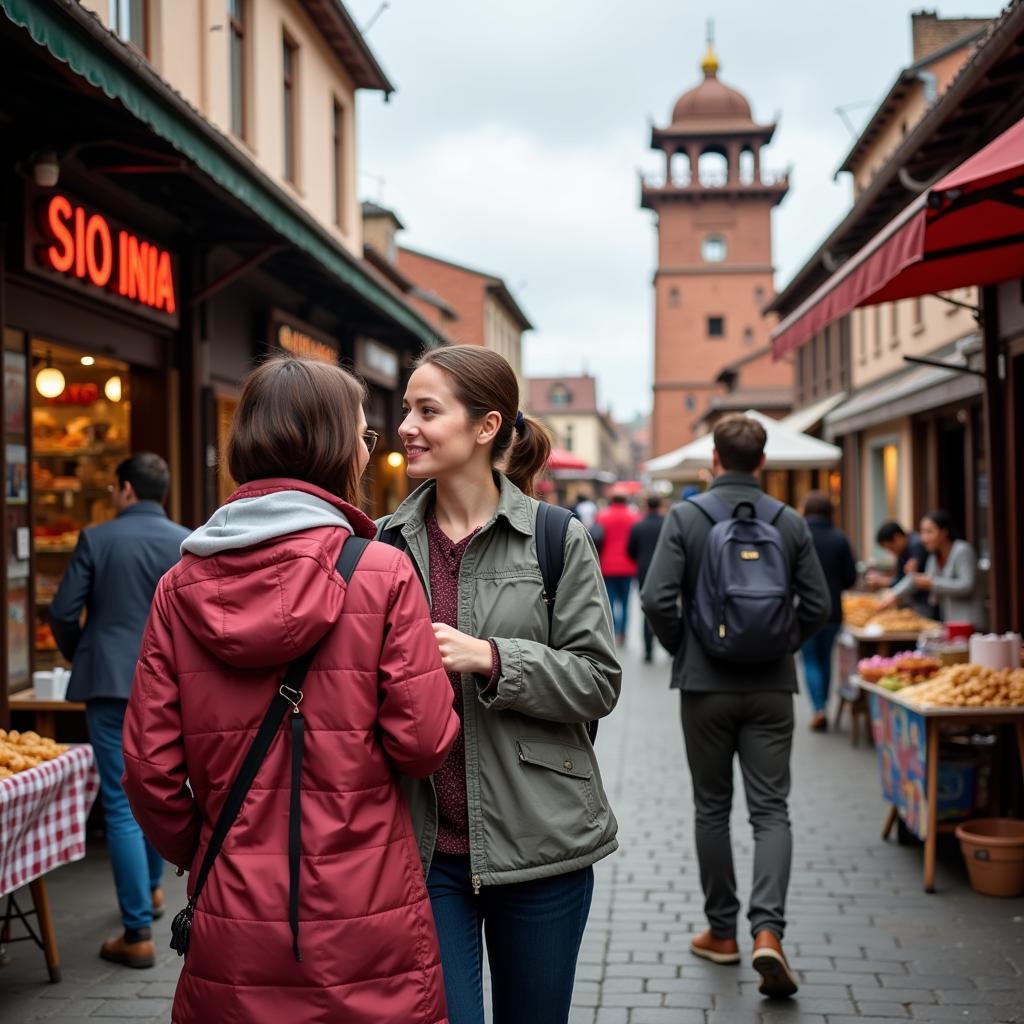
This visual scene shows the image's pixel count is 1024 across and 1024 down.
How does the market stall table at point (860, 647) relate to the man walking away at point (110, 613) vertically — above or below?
below

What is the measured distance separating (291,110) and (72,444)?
260 inches

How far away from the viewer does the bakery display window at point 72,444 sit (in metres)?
8.72

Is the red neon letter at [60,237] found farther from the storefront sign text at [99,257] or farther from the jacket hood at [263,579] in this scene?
the jacket hood at [263,579]

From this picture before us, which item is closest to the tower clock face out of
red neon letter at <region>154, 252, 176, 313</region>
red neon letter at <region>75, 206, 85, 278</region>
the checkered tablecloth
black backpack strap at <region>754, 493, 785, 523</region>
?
red neon letter at <region>154, 252, 176, 313</region>

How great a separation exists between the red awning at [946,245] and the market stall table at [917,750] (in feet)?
6.52

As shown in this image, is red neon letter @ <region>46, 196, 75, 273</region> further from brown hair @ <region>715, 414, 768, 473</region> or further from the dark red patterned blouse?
the dark red patterned blouse

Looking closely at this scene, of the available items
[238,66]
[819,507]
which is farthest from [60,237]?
[819,507]

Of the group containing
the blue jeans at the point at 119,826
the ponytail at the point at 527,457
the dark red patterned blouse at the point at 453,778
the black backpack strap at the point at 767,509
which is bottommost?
the blue jeans at the point at 119,826

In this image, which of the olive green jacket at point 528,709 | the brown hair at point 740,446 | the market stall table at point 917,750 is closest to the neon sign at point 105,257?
the brown hair at point 740,446

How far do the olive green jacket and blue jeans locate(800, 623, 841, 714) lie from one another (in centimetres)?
819

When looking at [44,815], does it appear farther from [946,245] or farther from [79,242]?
[946,245]

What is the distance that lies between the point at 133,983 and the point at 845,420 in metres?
19.1

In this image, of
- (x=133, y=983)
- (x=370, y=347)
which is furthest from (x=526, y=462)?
(x=370, y=347)

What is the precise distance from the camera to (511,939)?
2.79 m
